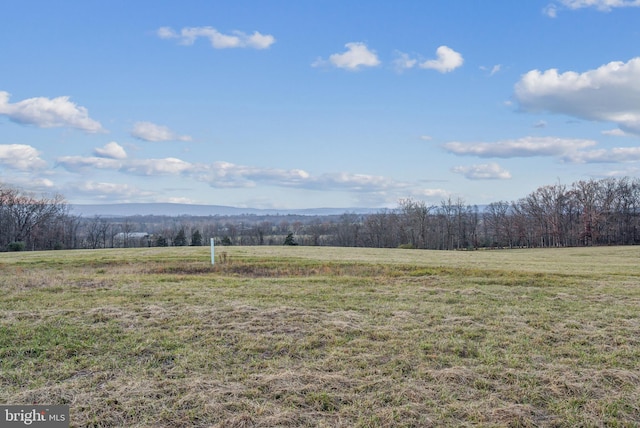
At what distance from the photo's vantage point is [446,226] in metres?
66.3

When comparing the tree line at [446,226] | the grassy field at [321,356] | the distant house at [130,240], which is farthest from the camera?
the distant house at [130,240]

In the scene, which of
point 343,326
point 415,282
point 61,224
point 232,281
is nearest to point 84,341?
point 343,326

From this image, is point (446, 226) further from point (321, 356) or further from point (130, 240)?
point (321, 356)

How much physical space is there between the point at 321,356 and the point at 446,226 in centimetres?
6431

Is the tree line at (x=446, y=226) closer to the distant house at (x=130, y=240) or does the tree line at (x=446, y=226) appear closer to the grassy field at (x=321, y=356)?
the distant house at (x=130, y=240)

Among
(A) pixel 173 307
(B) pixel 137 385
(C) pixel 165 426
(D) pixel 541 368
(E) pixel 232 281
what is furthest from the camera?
(E) pixel 232 281

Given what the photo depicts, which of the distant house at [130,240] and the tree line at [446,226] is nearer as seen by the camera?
the tree line at [446,226]

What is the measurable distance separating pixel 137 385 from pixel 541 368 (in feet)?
16.4

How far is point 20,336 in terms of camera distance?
244 inches

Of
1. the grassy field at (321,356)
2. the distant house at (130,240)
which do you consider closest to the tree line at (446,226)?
the distant house at (130,240)

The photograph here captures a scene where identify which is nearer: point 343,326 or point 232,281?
point 343,326

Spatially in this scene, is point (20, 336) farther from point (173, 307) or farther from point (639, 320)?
point (639, 320)

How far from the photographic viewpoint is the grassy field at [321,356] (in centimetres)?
405

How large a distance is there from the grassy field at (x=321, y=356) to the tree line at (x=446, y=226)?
48800 mm
